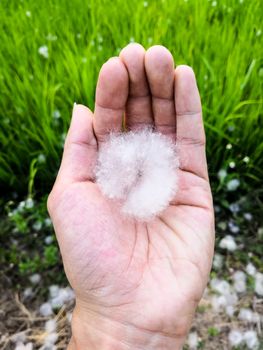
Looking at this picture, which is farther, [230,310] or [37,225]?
[37,225]

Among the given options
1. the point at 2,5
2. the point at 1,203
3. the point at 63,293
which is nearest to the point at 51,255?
the point at 63,293

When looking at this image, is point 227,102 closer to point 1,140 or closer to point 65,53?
point 65,53

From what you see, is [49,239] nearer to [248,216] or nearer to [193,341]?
[193,341]

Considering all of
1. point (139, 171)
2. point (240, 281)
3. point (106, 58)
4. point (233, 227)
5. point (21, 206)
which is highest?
point (106, 58)

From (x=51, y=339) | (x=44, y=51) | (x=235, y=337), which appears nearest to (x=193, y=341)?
(x=235, y=337)

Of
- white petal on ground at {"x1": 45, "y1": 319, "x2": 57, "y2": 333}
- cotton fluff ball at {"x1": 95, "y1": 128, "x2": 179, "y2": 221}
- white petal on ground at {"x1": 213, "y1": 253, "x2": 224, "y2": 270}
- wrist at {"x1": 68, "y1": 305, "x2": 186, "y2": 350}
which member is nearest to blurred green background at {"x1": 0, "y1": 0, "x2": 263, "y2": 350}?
white petal on ground at {"x1": 213, "y1": 253, "x2": 224, "y2": 270}

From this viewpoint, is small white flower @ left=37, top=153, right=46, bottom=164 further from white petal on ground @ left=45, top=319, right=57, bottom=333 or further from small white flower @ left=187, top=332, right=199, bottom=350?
small white flower @ left=187, top=332, right=199, bottom=350
